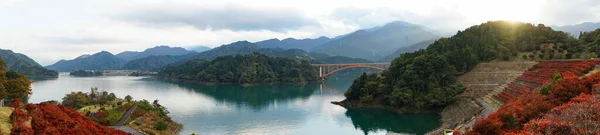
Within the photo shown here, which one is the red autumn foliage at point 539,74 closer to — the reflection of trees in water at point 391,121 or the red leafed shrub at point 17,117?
the reflection of trees in water at point 391,121

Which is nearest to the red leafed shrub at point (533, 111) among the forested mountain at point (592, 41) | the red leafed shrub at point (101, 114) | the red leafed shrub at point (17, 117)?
the red leafed shrub at point (17, 117)

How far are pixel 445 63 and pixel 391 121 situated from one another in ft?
35.6

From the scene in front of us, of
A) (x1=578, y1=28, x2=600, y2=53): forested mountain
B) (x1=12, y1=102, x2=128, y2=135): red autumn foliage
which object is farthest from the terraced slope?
(x1=12, y1=102, x2=128, y2=135): red autumn foliage

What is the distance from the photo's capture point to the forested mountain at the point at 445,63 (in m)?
42.0

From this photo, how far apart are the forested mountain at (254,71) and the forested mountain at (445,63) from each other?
1963 inches

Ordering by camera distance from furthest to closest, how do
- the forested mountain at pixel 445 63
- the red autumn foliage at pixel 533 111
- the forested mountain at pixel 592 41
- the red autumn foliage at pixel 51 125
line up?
the forested mountain at pixel 445 63 < the forested mountain at pixel 592 41 < the red autumn foliage at pixel 533 111 < the red autumn foliage at pixel 51 125

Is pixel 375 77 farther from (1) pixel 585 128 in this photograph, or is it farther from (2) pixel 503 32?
(1) pixel 585 128

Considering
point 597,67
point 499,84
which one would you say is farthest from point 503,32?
point 597,67

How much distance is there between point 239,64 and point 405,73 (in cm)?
6796

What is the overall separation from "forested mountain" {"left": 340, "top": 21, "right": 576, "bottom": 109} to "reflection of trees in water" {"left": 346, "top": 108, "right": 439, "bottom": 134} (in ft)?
5.85

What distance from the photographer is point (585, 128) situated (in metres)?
9.45

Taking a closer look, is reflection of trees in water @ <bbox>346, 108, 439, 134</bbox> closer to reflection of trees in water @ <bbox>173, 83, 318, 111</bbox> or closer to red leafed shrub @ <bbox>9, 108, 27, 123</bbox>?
reflection of trees in water @ <bbox>173, 83, 318, 111</bbox>

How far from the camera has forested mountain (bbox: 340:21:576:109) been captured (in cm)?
4197

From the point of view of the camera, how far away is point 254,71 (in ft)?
325
